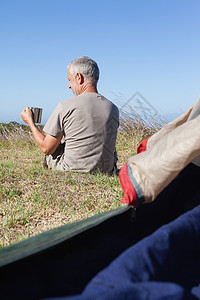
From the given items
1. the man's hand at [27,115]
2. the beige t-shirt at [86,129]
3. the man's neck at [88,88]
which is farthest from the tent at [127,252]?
the man's hand at [27,115]

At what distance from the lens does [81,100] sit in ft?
11.3

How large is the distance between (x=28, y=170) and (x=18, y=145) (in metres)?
4.13

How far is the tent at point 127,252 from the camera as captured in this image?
84 cm

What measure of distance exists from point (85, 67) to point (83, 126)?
0.63 metres

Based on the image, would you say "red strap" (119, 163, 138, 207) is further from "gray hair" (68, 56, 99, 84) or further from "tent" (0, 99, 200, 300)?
"gray hair" (68, 56, 99, 84)

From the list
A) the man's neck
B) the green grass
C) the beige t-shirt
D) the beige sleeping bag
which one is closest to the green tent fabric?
the beige sleeping bag

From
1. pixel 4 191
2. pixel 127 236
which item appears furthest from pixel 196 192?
pixel 4 191

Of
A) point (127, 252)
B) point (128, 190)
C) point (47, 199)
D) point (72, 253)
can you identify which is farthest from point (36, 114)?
point (127, 252)

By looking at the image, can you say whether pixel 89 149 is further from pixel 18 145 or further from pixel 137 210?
pixel 18 145

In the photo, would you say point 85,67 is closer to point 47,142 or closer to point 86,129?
point 86,129

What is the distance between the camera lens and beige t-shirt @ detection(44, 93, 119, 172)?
3.41 m

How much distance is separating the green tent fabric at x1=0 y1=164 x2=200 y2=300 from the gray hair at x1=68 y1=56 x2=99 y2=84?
7.08ft

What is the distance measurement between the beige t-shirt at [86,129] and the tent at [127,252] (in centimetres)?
193

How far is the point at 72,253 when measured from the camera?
1.15m
